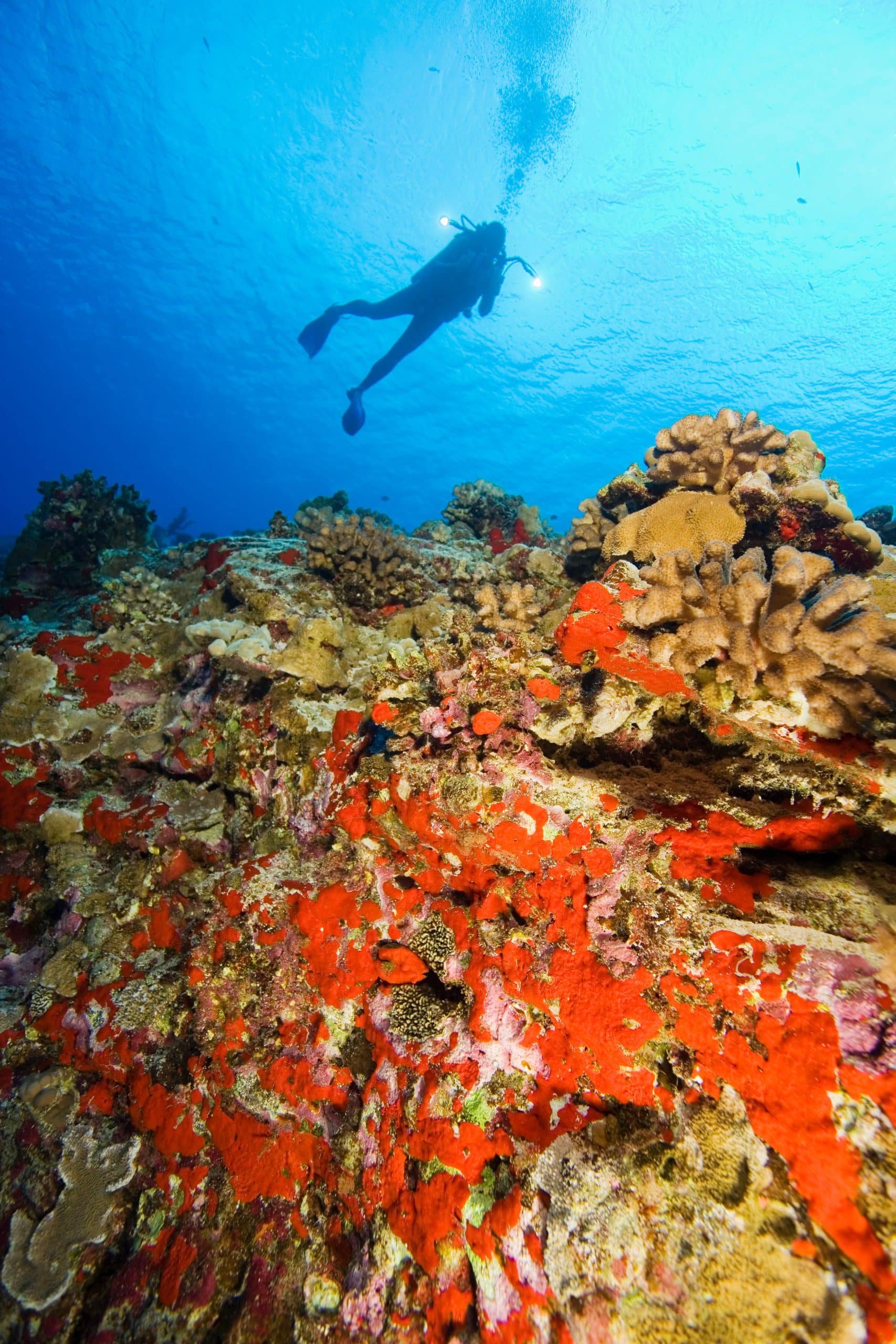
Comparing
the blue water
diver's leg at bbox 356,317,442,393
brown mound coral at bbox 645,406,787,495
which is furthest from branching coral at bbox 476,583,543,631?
the blue water

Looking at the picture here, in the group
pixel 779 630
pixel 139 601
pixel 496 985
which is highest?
pixel 139 601

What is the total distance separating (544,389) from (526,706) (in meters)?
53.7

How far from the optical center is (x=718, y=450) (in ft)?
14.6

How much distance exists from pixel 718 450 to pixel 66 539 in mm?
9676

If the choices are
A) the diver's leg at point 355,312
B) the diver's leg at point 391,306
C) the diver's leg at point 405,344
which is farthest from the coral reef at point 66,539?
the diver's leg at point 391,306

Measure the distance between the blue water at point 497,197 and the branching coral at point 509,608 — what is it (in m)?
35.6

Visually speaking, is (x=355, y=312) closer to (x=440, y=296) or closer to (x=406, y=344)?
(x=406, y=344)

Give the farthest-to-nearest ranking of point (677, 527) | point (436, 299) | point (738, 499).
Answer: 1. point (436, 299)
2. point (738, 499)
3. point (677, 527)

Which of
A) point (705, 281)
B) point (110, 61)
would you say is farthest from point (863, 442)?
point (110, 61)

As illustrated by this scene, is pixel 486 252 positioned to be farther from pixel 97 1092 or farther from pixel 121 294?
pixel 121 294

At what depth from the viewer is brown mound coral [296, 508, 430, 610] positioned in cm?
639

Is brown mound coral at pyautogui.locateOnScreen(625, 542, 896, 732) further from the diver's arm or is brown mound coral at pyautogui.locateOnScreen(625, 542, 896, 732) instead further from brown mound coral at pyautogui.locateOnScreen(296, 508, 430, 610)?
the diver's arm

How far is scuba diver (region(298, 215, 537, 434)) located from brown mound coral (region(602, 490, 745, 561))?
615 inches

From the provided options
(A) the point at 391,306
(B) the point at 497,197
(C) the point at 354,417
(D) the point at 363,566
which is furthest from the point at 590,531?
(B) the point at 497,197
